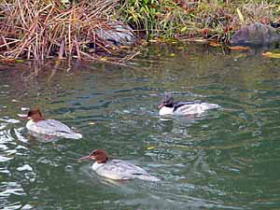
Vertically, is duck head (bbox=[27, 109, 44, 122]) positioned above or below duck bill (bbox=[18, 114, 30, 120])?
above

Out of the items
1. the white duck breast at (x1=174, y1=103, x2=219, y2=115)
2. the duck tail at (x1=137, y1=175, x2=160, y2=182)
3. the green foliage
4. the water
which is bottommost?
the water

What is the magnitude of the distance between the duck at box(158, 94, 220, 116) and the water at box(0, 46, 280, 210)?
13 cm

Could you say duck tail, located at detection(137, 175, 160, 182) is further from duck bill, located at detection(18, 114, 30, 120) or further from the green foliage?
the green foliage

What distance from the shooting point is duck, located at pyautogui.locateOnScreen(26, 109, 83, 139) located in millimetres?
9281

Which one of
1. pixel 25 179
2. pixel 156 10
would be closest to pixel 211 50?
pixel 156 10

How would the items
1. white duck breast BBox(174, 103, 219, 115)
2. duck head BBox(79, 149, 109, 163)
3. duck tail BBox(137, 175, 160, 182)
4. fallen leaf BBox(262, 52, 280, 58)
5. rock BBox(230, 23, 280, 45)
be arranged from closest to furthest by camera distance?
duck tail BBox(137, 175, 160, 182) < duck head BBox(79, 149, 109, 163) < white duck breast BBox(174, 103, 219, 115) < fallen leaf BBox(262, 52, 280, 58) < rock BBox(230, 23, 280, 45)

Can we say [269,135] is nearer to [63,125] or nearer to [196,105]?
[196,105]

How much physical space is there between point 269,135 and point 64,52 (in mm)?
6248

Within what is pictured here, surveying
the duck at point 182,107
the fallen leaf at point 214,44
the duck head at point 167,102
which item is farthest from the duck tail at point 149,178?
the fallen leaf at point 214,44

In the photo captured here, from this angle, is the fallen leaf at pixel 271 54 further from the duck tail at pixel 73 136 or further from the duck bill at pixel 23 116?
the duck tail at pixel 73 136

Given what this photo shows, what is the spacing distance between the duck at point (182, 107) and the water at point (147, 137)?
0.44ft

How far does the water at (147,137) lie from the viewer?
7543 millimetres

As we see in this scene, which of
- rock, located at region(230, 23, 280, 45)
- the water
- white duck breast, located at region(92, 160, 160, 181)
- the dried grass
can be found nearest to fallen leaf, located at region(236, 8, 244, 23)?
rock, located at region(230, 23, 280, 45)

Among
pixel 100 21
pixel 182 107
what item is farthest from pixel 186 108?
pixel 100 21
